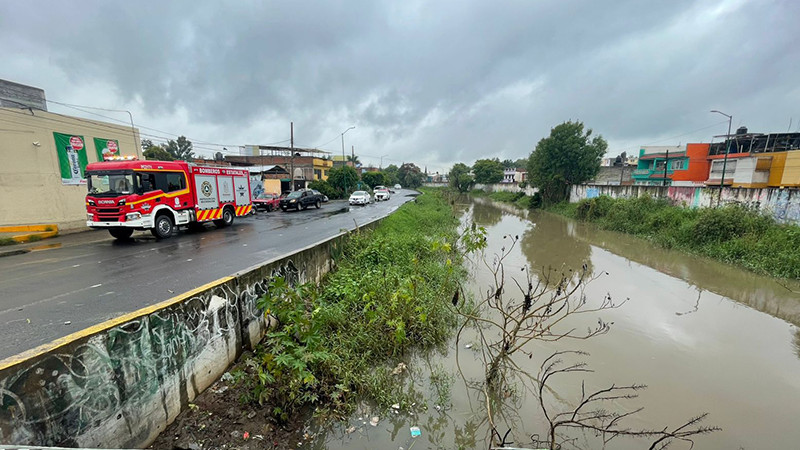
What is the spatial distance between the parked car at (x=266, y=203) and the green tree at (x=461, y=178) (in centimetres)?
4778

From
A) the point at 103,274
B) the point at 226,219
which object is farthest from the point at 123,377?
the point at 226,219

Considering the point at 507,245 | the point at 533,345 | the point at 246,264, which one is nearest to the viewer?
the point at 533,345

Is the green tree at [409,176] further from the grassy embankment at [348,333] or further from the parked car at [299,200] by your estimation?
the grassy embankment at [348,333]

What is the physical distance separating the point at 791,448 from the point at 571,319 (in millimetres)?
3352

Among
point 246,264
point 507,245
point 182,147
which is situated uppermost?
point 182,147

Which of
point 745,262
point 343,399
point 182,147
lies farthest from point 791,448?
point 182,147

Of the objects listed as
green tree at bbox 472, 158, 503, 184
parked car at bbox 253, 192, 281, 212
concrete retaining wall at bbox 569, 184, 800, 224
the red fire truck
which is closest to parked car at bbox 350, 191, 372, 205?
parked car at bbox 253, 192, 281, 212

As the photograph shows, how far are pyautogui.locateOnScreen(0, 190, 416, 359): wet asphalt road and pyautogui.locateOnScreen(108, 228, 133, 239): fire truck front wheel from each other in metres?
0.26

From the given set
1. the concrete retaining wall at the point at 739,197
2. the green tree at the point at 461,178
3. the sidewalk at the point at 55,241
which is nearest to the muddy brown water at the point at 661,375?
the concrete retaining wall at the point at 739,197

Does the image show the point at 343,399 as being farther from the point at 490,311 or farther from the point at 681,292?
the point at 681,292

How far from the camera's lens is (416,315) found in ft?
19.0

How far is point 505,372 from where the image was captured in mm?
4676

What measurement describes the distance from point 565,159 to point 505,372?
2851cm

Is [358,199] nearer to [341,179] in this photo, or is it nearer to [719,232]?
[341,179]
